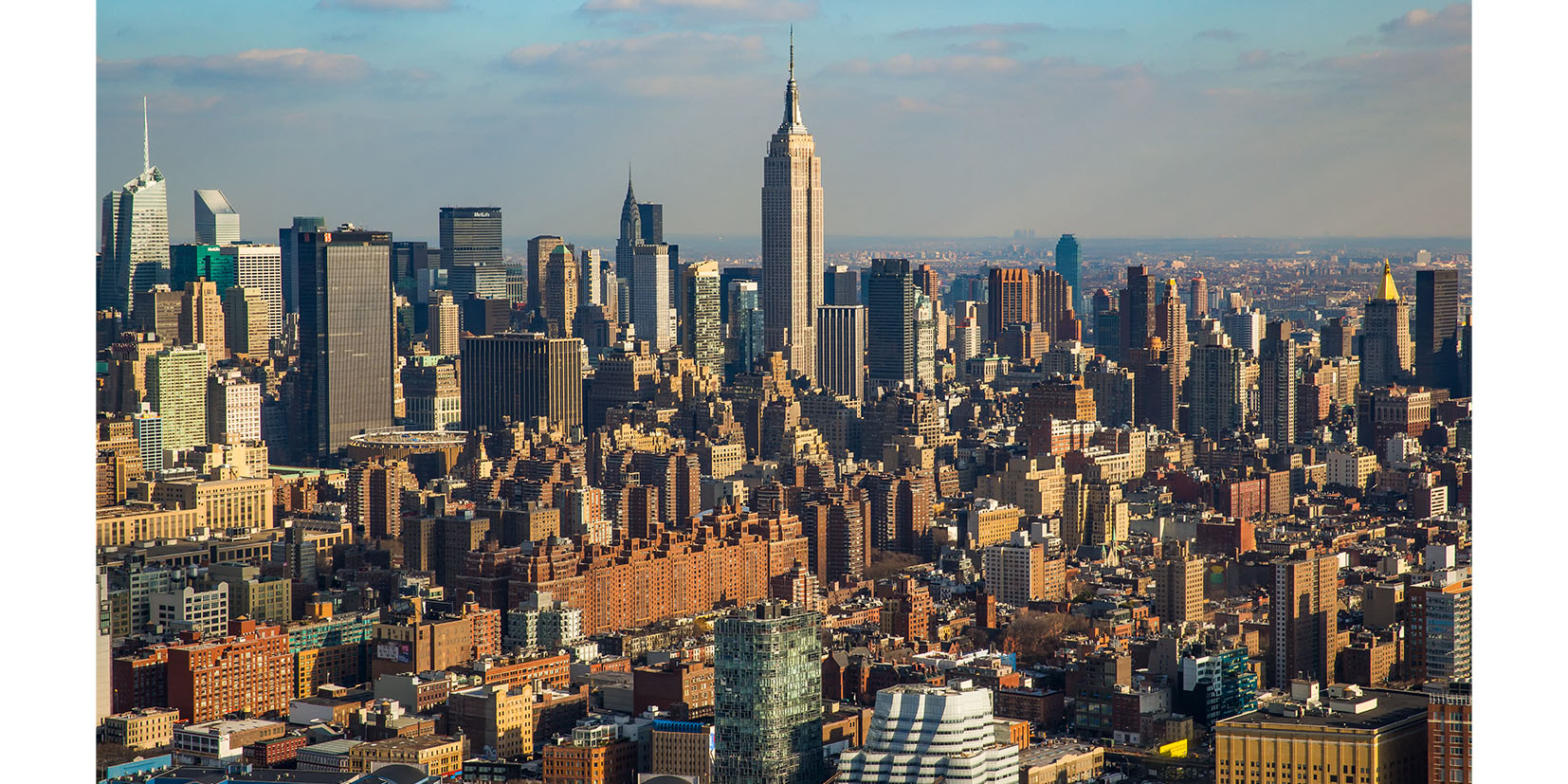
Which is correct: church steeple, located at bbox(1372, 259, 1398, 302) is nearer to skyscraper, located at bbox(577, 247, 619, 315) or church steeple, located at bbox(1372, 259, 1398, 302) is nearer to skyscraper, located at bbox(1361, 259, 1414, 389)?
skyscraper, located at bbox(1361, 259, 1414, 389)

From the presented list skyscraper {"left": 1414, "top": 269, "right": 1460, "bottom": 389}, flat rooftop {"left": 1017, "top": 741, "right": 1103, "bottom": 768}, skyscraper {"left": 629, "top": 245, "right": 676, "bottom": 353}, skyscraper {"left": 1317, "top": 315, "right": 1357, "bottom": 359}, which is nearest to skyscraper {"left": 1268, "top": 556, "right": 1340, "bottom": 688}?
flat rooftop {"left": 1017, "top": 741, "right": 1103, "bottom": 768}

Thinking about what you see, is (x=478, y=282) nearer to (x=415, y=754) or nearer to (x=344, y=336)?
(x=344, y=336)

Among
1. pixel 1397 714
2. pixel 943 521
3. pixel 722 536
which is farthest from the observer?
pixel 943 521

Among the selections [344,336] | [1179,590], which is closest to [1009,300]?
[344,336]

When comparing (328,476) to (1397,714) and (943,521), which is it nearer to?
(943,521)
